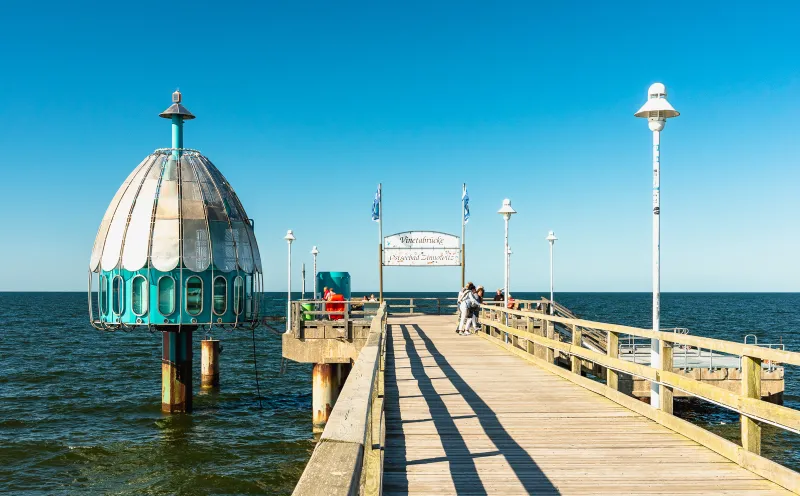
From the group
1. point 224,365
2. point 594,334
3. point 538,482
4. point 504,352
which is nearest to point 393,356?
point 504,352

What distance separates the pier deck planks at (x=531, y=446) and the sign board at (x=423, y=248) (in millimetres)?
17176

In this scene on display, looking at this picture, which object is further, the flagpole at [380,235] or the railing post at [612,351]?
the flagpole at [380,235]

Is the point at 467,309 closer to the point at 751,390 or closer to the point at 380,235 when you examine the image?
the point at 380,235

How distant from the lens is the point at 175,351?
24109 mm

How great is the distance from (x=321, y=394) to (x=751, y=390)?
16644mm

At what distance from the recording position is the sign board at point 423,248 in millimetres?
30047

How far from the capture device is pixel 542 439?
26.5 feet

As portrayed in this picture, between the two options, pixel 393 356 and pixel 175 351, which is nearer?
pixel 393 356

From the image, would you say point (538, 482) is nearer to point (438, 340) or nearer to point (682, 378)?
point (682, 378)

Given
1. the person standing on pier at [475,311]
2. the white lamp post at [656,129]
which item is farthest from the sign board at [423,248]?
the white lamp post at [656,129]

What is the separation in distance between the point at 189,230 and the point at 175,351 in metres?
3.97

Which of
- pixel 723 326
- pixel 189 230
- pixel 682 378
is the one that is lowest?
pixel 723 326

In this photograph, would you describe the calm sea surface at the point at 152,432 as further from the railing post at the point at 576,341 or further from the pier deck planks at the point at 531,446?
the pier deck planks at the point at 531,446

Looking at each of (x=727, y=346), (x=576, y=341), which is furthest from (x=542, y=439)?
(x=576, y=341)
